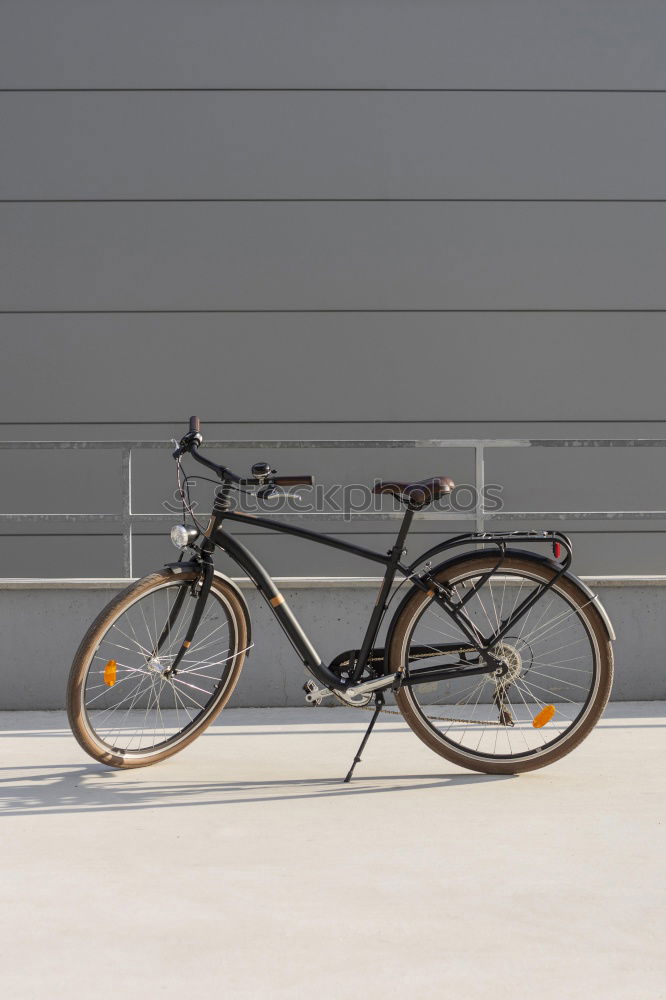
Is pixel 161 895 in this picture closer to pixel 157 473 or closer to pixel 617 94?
pixel 157 473

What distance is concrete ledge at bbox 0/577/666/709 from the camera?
4.85 m

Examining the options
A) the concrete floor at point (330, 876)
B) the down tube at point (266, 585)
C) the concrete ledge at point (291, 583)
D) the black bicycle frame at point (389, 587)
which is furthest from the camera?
the concrete ledge at point (291, 583)

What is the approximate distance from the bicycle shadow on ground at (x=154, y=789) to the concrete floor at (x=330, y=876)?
0.01m

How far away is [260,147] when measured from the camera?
6.32 meters

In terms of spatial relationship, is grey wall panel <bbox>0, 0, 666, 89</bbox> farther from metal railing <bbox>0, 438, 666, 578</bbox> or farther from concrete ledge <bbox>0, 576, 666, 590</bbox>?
concrete ledge <bbox>0, 576, 666, 590</bbox>

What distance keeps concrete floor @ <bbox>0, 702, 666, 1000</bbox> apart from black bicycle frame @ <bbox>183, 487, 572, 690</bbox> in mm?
379

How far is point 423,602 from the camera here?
11.4 feet

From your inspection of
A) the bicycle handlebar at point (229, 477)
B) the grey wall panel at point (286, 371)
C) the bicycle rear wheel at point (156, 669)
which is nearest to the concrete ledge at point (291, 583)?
the bicycle rear wheel at point (156, 669)

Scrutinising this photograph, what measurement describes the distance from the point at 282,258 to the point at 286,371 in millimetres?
711

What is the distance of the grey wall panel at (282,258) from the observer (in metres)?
6.28

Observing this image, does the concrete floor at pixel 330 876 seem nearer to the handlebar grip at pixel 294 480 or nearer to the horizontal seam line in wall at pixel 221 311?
the handlebar grip at pixel 294 480

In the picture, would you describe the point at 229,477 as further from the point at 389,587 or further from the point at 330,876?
the point at 330,876

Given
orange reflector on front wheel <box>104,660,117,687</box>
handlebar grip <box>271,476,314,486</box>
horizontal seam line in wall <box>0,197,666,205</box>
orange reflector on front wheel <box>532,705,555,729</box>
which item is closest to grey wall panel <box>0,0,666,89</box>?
horizontal seam line in wall <box>0,197,666,205</box>

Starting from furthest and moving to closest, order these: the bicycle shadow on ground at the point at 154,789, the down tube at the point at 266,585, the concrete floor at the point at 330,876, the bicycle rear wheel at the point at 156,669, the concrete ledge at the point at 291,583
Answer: the concrete ledge at the point at 291,583
the down tube at the point at 266,585
the bicycle rear wheel at the point at 156,669
the bicycle shadow on ground at the point at 154,789
the concrete floor at the point at 330,876
